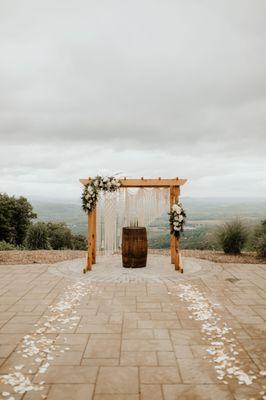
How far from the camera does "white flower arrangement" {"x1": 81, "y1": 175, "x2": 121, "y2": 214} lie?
8.12 meters

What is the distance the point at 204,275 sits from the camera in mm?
7445

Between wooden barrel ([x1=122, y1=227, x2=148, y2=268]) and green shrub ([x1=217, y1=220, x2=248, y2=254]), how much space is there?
3347mm

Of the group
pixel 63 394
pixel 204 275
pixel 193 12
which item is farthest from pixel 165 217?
pixel 63 394

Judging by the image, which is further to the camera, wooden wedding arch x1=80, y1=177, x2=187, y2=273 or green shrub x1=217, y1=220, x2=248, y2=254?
green shrub x1=217, y1=220, x2=248, y2=254

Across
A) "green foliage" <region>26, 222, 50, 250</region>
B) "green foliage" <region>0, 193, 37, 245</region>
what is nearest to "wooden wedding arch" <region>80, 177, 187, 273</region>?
"green foliage" <region>26, 222, 50, 250</region>

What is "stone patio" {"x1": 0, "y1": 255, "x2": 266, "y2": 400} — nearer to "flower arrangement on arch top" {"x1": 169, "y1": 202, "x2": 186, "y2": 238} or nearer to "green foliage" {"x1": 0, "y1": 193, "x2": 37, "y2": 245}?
"flower arrangement on arch top" {"x1": 169, "y1": 202, "x2": 186, "y2": 238}

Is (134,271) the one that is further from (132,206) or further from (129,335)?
(129,335)

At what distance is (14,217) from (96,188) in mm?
16351

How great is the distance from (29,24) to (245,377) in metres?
7.57

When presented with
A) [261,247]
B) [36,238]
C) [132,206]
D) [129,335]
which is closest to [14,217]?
[36,238]

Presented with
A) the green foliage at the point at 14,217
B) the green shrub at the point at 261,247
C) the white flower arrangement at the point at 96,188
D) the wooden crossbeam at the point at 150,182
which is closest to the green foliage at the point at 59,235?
the green foliage at the point at 14,217

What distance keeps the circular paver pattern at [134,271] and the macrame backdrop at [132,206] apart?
3.78 ft

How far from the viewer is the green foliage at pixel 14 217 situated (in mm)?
21297

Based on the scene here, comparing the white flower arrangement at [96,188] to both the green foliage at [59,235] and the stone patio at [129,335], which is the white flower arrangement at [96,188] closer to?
the stone patio at [129,335]
